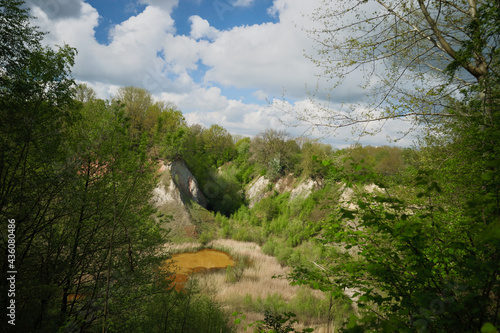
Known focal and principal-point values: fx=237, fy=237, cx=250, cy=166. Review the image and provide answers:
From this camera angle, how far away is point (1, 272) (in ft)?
9.98

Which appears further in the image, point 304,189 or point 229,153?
point 229,153

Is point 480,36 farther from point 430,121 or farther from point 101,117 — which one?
point 101,117

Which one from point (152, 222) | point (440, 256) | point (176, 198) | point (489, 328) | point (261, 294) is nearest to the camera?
point (489, 328)

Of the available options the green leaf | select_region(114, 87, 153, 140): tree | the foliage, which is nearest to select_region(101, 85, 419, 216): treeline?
select_region(114, 87, 153, 140): tree

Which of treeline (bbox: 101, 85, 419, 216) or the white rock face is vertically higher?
treeline (bbox: 101, 85, 419, 216)

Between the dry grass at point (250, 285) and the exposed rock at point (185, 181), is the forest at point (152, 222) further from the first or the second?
the exposed rock at point (185, 181)

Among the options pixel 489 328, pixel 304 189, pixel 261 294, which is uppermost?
pixel 489 328

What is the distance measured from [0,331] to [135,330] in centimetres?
192

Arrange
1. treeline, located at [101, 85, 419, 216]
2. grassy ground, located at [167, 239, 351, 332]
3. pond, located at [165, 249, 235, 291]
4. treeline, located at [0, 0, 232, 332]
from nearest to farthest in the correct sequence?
treeline, located at [0, 0, 232, 332]
grassy ground, located at [167, 239, 351, 332]
pond, located at [165, 249, 235, 291]
treeline, located at [101, 85, 419, 216]

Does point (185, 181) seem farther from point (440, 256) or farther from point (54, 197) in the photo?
point (440, 256)

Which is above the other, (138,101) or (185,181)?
(138,101)

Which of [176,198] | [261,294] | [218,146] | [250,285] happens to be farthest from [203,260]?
[218,146]

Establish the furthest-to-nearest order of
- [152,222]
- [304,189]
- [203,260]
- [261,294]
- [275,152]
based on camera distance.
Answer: [275,152], [304,189], [203,260], [261,294], [152,222]

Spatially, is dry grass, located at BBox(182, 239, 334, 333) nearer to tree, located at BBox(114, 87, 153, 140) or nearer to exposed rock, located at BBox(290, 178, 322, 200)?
exposed rock, located at BBox(290, 178, 322, 200)
